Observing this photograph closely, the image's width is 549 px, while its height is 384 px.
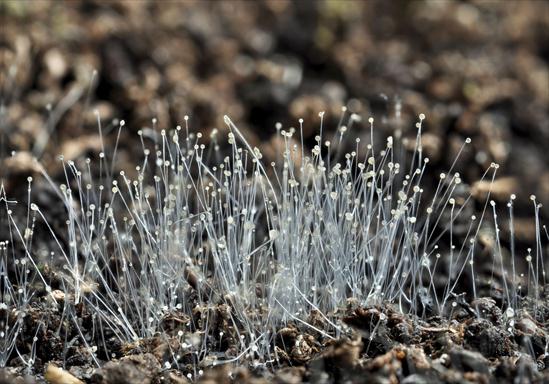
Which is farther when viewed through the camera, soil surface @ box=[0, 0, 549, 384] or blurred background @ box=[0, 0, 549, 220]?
blurred background @ box=[0, 0, 549, 220]

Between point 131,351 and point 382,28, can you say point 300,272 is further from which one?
point 382,28

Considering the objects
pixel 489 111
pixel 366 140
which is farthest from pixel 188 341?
pixel 489 111

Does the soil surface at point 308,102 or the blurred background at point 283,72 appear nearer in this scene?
the soil surface at point 308,102

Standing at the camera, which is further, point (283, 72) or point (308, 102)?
point (283, 72)
